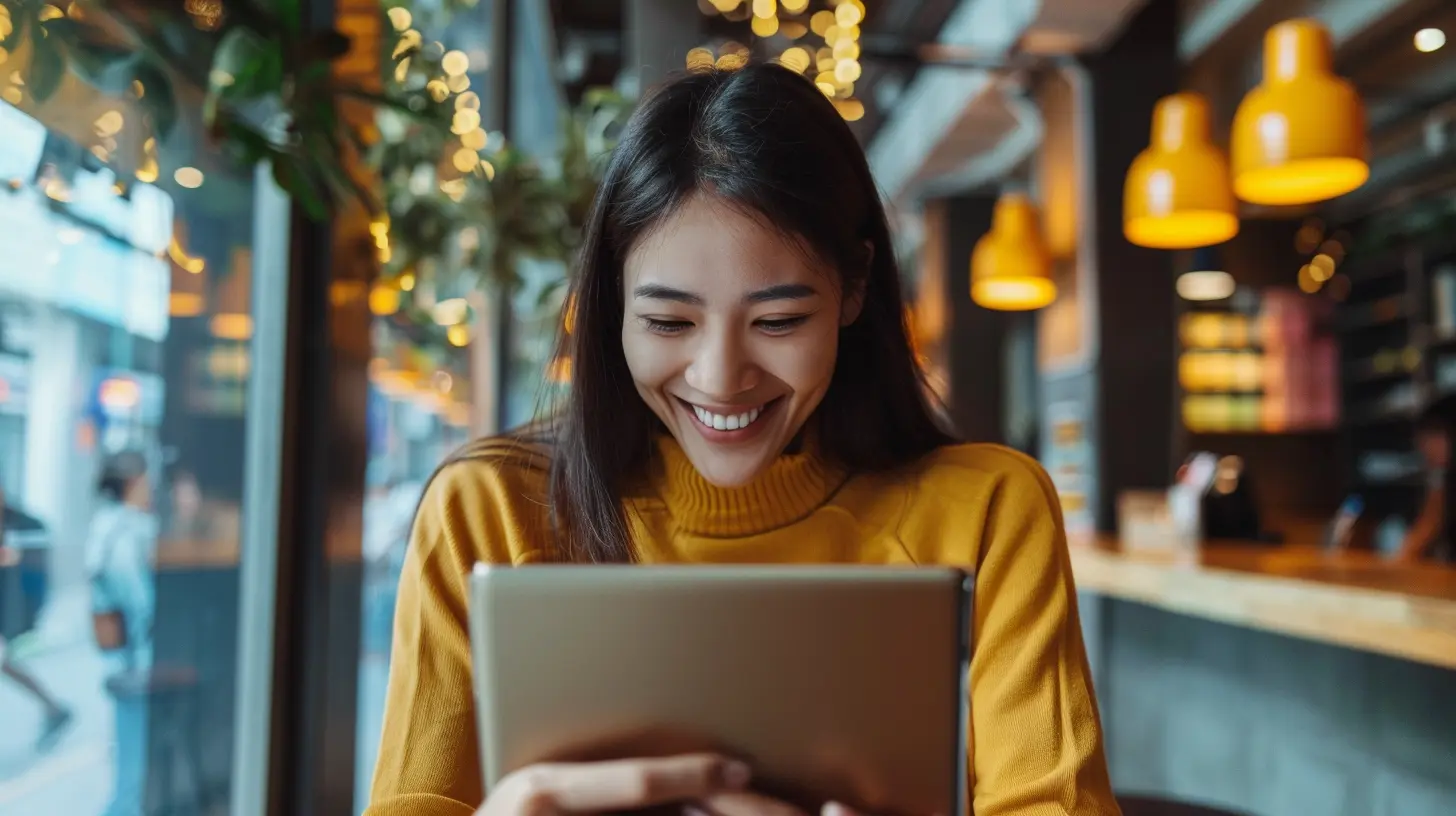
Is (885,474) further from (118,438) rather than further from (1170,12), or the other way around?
(1170,12)

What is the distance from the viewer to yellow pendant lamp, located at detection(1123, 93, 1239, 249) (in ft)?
11.1

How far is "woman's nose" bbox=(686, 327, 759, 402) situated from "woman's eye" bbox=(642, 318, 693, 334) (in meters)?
0.03

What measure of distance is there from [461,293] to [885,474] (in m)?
1.86

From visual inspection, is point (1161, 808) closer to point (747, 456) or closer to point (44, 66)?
point (747, 456)

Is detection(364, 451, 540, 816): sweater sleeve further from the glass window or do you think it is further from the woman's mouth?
the glass window

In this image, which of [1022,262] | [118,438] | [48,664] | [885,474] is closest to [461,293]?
[118,438]

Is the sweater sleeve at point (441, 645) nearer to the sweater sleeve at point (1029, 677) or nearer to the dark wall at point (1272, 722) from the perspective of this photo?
the sweater sleeve at point (1029, 677)

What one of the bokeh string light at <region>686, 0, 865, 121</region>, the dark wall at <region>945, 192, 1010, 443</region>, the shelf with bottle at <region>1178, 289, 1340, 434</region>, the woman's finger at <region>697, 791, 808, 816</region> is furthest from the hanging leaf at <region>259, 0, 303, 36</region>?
the dark wall at <region>945, 192, 1010, 443</region>

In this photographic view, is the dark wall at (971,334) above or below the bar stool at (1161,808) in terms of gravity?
above

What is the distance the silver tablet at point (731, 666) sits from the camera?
0.70m

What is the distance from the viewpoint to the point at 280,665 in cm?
177

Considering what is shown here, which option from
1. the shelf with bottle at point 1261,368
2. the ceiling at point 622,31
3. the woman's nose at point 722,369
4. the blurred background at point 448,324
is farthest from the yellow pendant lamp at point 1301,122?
the shelf with bottle at point 1261,368

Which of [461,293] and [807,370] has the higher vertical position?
[461,293]

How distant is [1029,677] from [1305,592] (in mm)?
1550
